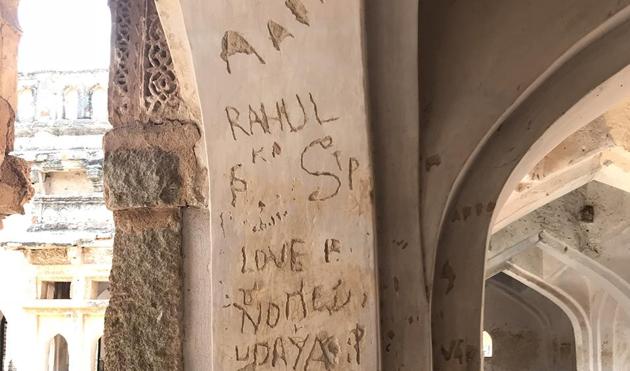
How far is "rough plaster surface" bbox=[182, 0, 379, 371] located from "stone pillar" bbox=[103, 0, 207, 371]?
0.23 metres

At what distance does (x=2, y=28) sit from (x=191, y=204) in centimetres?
168

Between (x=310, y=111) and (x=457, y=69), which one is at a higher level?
(x=457, y=69)

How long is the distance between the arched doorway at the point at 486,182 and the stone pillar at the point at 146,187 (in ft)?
2.31

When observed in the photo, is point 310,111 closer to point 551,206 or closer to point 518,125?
point 518,125

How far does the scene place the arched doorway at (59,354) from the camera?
11.8 meters

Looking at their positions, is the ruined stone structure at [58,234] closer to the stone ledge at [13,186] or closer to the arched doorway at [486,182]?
the stone ledge at [13,186]

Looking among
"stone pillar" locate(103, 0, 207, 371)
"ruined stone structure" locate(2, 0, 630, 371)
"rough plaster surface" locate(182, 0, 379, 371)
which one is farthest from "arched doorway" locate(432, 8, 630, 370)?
"stone pillar" locate(103, 0, 207, 371)

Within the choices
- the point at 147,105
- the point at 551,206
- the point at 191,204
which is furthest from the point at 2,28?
the point at 551,206

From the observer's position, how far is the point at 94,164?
34.5ft

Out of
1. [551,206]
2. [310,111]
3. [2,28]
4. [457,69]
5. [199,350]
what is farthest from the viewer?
[551,206]

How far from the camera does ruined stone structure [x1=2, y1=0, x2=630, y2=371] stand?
70.3 inches

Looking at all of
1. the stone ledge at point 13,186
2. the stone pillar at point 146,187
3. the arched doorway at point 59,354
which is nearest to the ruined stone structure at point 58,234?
the arched doorway at point 59,354

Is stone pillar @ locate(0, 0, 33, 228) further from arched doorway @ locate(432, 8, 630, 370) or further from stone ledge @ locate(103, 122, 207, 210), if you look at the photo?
arched doorway @ locate(432, 8, 630, 370)

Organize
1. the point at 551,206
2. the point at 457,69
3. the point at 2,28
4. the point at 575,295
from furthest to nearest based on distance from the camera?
the point at 575,295, the point at 551,206, the point at 2,28, the point at 457,69
